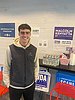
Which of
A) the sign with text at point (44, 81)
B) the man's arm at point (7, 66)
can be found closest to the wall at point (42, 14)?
the sign with text at point (44, 81)

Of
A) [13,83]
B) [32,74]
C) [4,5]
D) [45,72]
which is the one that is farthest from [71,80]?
[4,5]

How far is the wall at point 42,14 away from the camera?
8.57 ft

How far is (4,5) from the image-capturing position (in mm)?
3051

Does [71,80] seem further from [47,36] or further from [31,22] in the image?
[31,22]

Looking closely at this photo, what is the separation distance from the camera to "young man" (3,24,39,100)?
175 cm

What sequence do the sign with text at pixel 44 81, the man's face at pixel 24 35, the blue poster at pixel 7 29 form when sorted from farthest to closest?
the blue poster at pixel 7 29 < the sign with text at pixel 44 81 < the man's face at pixel 24 35

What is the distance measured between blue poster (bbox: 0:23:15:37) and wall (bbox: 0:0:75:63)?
3.0 inches

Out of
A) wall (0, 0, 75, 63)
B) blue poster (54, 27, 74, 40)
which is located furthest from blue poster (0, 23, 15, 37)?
blue poster (54, 27, 74, 40)

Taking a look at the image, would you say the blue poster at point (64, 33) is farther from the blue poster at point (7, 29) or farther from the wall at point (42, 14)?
the blue poster at point (7, 29)

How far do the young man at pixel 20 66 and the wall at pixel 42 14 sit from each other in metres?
1.02

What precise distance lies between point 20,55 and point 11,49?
12cm

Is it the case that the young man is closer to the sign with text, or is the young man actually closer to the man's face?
the man's face

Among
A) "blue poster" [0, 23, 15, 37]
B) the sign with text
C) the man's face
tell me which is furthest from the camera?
"blue poster" [0, 23, 15, 37]

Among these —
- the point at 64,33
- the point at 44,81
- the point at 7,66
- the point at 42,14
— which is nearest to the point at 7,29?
the point at 42,14
